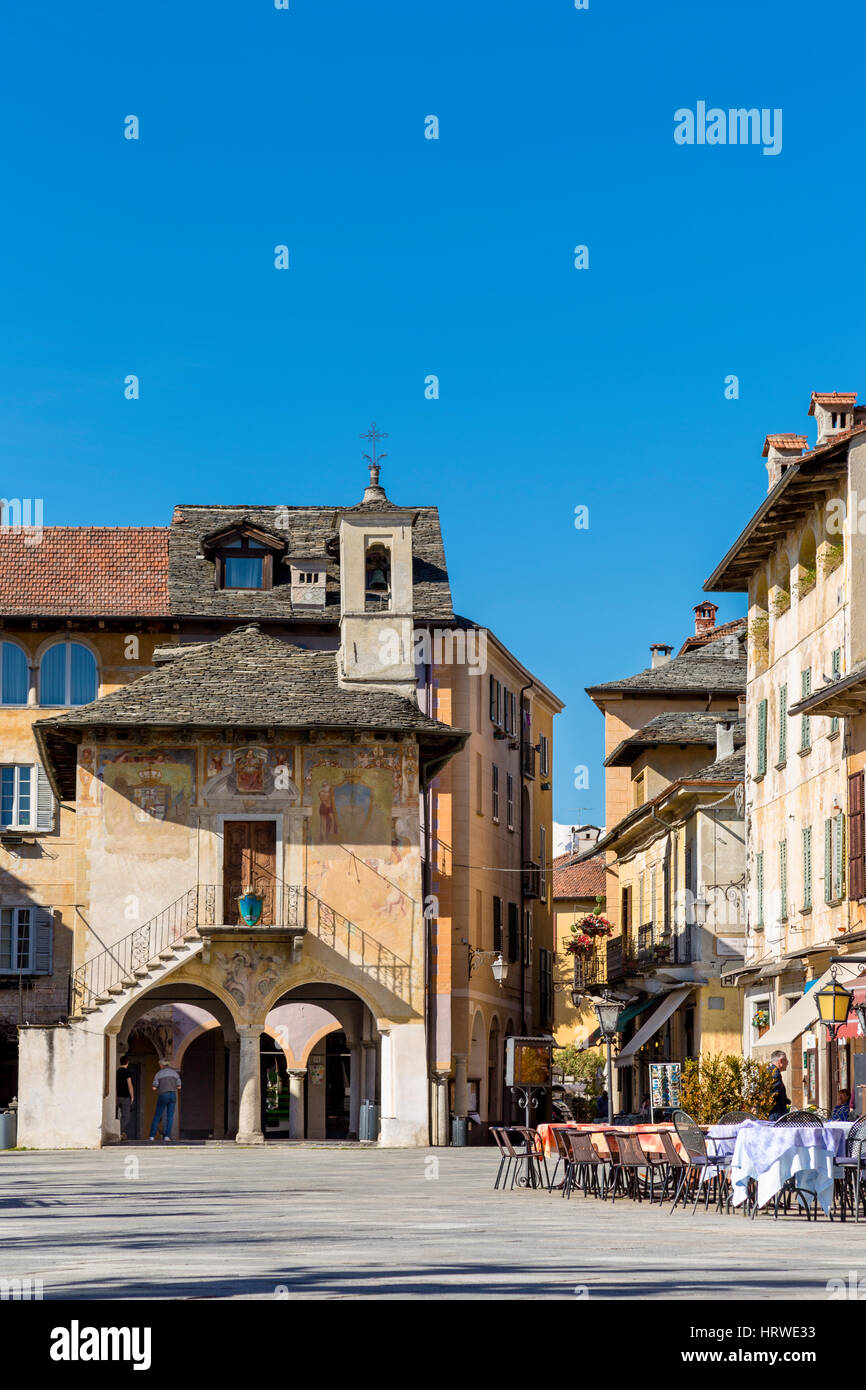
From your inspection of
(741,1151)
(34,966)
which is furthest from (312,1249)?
(34,966)

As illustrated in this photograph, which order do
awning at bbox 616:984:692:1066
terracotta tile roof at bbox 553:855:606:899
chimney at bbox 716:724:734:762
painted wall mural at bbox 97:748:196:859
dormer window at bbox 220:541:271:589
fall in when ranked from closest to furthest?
painted wall mural at bbox 97:748:196:859
awning at bbox 616:984:692:1066
chimney at bbox 716:724:734:762
dormer window at bbox 220:541:271:589
terracotta tile roof at bbox 553:855:606:899

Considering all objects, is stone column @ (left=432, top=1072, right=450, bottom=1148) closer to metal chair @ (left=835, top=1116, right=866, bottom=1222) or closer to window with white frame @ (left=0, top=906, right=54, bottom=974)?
window with white frame @ (left=0, top=906, right=54, bottom=974)

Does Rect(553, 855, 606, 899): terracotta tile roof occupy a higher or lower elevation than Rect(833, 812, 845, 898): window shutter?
higher

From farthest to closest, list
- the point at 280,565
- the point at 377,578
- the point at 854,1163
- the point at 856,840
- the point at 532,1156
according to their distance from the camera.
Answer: the point at 280,565 → the point at 377,578 → the point at 856,840 → the point at 532,1156 → the point at 854,1163

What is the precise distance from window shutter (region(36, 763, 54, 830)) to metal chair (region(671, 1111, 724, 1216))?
30228mm

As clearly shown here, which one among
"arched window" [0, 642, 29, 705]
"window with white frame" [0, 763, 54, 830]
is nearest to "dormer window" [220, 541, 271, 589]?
"arched window" [0, 642, 29, 705]

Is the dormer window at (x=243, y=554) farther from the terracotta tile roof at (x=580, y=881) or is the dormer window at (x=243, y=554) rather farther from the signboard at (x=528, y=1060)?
the terracotta tile roof at (x=580, y=881)

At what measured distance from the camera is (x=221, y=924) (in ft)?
140

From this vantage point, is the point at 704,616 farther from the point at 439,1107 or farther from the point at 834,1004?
the point at 834,1004

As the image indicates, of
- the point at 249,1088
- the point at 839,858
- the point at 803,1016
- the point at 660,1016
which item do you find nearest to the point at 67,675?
the point at 249,1088

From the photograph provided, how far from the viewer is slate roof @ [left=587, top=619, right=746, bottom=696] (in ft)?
178

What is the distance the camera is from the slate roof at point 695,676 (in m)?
54.2

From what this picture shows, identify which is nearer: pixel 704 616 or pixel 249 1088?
pixel 249 1088

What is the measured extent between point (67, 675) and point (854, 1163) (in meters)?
34.9
